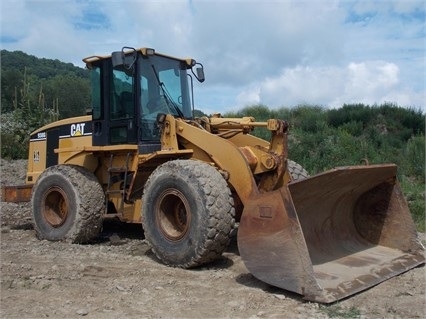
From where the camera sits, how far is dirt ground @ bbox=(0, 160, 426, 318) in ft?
13.6

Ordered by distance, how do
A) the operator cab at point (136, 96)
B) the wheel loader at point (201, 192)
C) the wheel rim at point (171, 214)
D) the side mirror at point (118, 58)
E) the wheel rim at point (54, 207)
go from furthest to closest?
the wheel rim at point (54, 207)
the operator cab at point (136, 96)
the side mirror at point (118, 58)
the wheel rim at point (171, 214)
the wheel loader at point (201, 192)

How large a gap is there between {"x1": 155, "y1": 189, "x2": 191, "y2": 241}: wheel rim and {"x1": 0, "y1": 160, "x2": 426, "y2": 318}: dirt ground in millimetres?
394

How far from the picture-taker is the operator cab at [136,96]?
6785 millimetres

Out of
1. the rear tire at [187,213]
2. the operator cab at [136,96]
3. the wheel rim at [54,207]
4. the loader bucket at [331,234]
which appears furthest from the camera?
the wheel rim at [54,207]

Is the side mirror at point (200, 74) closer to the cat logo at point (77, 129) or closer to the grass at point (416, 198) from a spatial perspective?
the cat logo at point (77, 129)

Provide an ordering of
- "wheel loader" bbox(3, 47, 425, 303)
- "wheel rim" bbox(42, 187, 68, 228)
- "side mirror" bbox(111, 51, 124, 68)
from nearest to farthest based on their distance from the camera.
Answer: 1. "wheel loader" bbox(3, 47, 425, 303)
2. "side mirror" bbox(111, 51, 124, 68)
3. "wheel rim" bbox(42, 187, 68, 228)

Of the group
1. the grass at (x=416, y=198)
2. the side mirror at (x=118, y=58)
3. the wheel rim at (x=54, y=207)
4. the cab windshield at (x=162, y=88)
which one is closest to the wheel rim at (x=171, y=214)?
the cab windshield at (x=162, y=88)

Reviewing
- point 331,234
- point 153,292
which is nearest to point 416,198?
point 331,234

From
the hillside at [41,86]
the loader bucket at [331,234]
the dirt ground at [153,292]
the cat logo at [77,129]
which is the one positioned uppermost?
the hillside at [41,86]

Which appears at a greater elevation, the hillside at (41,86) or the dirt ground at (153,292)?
the hillside at (41,86)

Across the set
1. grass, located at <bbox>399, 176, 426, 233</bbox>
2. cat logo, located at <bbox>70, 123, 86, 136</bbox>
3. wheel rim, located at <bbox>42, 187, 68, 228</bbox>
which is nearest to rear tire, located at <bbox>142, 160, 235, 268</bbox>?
wheel rim, located at <bbox>42, 187, 68, 228</bbox>

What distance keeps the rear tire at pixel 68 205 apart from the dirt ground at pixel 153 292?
26.1 inches

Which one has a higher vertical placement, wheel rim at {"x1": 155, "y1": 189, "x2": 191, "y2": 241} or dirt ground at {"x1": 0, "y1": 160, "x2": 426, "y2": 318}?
wheel rim at {"x1": 155, "y1": 189, "x2": 191, "y2": 241}

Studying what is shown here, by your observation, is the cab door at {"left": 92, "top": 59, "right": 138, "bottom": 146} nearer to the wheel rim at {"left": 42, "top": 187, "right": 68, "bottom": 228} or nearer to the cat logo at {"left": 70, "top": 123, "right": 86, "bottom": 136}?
the cat logo at {"left": 70, "top": 123, "right": 86, "bottom": 136}
